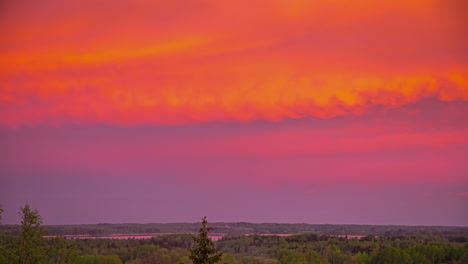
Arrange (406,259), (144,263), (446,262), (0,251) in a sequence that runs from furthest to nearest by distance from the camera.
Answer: (144,263) < (446,262) < (406,259) < (0,251)

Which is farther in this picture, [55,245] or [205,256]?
[55,245]

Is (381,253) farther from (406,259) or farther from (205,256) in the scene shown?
(205,256)

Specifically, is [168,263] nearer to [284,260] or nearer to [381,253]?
[284,260]

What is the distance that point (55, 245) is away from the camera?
46.1 metres

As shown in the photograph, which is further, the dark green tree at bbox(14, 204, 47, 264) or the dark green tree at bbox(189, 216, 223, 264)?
the dark green tree at bbox(14, 204, 47, 264)

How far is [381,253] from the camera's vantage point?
181 m

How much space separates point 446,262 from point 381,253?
2173cm

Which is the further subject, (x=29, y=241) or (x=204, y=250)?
(x=29, y=241)

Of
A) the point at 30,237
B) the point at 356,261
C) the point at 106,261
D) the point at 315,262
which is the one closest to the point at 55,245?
the point at 30,237

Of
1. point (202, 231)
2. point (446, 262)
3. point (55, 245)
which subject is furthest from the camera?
point (446, 262)

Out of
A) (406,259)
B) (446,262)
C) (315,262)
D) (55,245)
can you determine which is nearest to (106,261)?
(315,262)

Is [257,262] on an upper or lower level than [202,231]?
lower

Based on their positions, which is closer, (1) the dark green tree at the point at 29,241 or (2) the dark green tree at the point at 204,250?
(2) the dark green tree at the point at 204,250

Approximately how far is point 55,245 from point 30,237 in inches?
129
